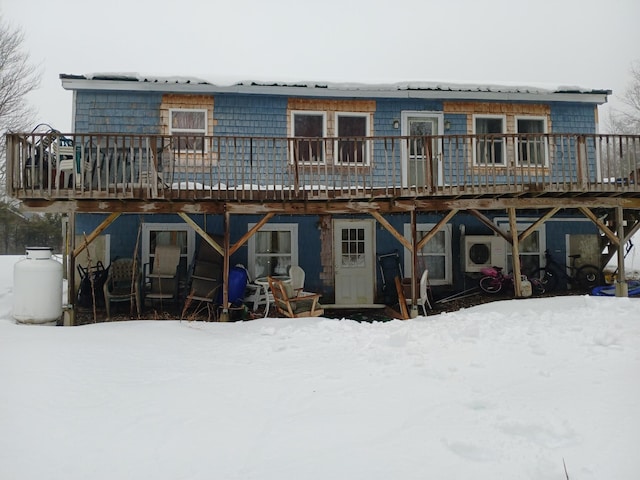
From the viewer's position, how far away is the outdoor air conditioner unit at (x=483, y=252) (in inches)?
398

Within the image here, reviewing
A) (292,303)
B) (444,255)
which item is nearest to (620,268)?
(444,255)

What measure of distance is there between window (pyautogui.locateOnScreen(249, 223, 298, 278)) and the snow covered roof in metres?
3.31

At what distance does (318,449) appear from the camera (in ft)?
9.45

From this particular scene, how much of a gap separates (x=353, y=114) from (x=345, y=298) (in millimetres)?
4628

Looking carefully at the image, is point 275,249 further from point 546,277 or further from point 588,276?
point 588,276

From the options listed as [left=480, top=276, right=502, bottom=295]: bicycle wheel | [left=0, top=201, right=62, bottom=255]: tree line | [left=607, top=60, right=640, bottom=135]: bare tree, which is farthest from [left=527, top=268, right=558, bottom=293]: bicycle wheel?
[left=0, top=201, right=62, bottom=255]: tree line

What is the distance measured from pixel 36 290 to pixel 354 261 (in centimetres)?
659

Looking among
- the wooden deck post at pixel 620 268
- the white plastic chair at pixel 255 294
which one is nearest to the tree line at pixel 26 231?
the white plastic chair at pixel 255 294

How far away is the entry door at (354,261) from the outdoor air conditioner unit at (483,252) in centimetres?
241

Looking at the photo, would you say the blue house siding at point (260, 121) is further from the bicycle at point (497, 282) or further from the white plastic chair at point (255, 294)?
the white plastic chair at point (255, 294)

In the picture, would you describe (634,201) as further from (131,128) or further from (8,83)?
(8,83)

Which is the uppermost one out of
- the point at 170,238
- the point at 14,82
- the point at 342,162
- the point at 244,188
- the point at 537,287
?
the point at 14,82

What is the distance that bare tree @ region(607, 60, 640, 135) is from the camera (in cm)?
2191

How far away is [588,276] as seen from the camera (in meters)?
10.4
